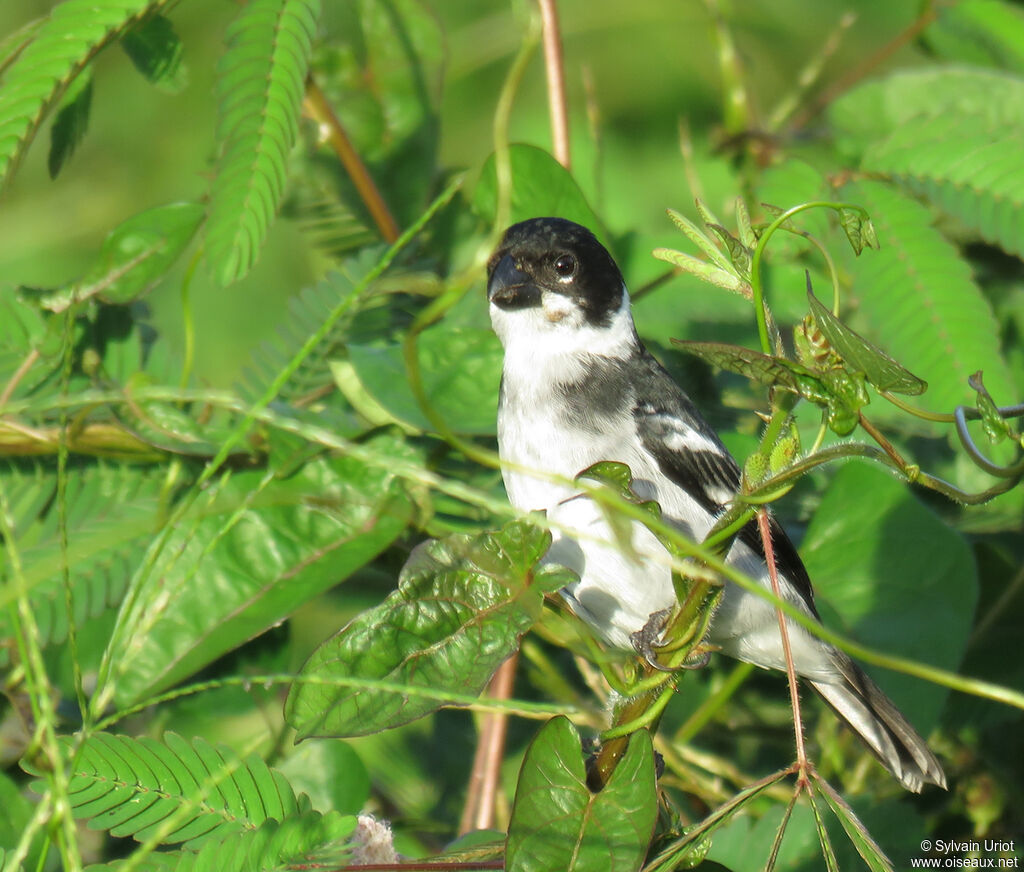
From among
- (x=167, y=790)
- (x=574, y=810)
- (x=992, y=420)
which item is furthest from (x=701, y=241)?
(x=167, y=790)

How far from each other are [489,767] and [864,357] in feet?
4.65

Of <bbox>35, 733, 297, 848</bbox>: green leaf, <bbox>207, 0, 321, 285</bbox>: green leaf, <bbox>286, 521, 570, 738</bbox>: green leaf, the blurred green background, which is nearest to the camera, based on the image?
<bbox>286, 521, 570, 738</bbox>: green leaf

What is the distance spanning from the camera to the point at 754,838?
1.95m

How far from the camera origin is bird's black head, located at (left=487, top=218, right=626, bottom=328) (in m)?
2.48

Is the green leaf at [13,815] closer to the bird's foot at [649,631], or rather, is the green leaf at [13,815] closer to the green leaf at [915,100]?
the bird's foot at [649,631]

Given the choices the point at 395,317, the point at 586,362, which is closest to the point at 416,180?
the point at 395,317

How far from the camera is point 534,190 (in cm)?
230

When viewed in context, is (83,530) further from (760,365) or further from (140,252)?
(760,365)

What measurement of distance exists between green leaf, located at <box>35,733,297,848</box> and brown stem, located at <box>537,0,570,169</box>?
142cm

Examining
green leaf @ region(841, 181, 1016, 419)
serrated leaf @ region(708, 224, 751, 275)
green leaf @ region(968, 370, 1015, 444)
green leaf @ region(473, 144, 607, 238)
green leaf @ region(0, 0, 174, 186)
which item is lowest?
green leaf @ region(841, 181, 1016, 419)

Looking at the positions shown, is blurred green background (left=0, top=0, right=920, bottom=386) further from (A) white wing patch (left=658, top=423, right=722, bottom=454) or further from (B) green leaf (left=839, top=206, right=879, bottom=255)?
(B) green leaf (left=839, top=206, right=879, bottom=255)

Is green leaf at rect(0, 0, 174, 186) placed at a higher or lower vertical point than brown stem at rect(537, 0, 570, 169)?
higher

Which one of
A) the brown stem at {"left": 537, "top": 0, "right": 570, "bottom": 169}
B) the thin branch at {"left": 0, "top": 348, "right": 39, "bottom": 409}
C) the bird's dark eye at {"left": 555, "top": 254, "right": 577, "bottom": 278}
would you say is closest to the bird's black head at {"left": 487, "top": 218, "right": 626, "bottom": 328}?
the bird's dark eye at {"left": 555, "top": 254, "right": 577, "bottom": 278}

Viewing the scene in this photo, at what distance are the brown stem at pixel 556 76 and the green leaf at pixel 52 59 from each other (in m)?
0.82
